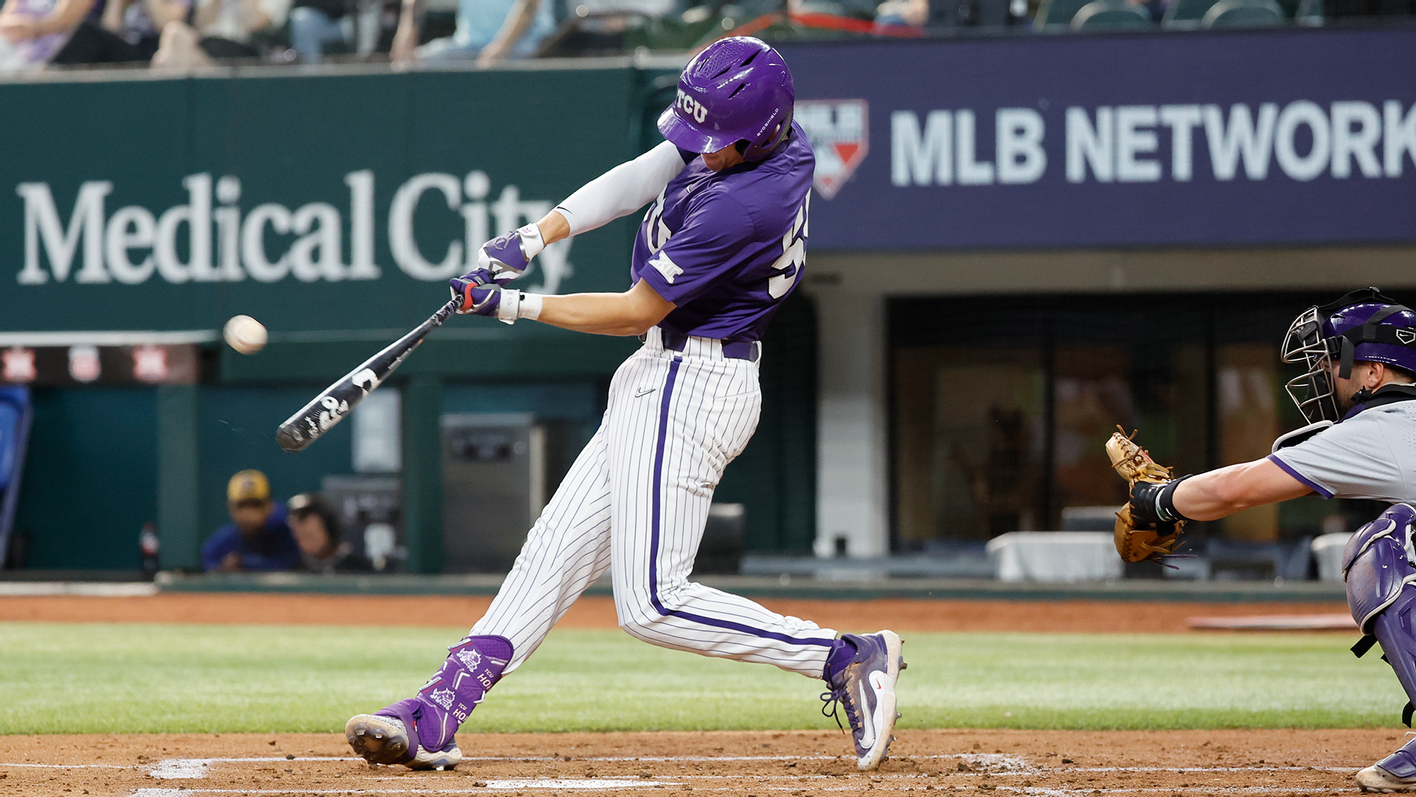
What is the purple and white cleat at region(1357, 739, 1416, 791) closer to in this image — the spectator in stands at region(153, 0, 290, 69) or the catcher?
the catcher

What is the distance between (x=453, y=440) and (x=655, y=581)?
9430mm

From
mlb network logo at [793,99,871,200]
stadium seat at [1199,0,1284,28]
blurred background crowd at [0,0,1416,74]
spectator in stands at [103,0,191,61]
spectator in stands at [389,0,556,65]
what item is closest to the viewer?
A: stadium seat at [1199,0,1284,28]

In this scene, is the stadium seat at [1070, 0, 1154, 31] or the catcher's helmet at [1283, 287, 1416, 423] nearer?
the catcher's helmet at [1283, 287, 1416, 423]

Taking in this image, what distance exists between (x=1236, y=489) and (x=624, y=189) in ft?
5.57

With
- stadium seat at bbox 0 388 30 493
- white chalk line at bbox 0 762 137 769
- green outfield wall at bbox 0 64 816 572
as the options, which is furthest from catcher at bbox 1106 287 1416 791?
stadium seat at bbox 0 388 30 493

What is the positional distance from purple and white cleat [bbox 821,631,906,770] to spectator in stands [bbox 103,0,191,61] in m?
11.9

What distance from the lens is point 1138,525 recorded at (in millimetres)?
3842

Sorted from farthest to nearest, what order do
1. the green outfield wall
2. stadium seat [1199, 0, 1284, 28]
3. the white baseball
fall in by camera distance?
the green outfield wall
stadium seat [1199, 0, 1284, 28]
the white baseball

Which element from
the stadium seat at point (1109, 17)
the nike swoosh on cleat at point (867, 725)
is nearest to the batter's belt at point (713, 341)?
the nike swoosh on cleat at point (867, 725)

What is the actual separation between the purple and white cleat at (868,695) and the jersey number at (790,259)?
0.90 meters

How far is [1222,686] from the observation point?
680 cm

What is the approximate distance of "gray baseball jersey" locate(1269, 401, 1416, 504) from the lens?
11.6 ft

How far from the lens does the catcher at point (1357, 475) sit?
3.54 meters

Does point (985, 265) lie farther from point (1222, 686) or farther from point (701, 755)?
point (701, 755)
